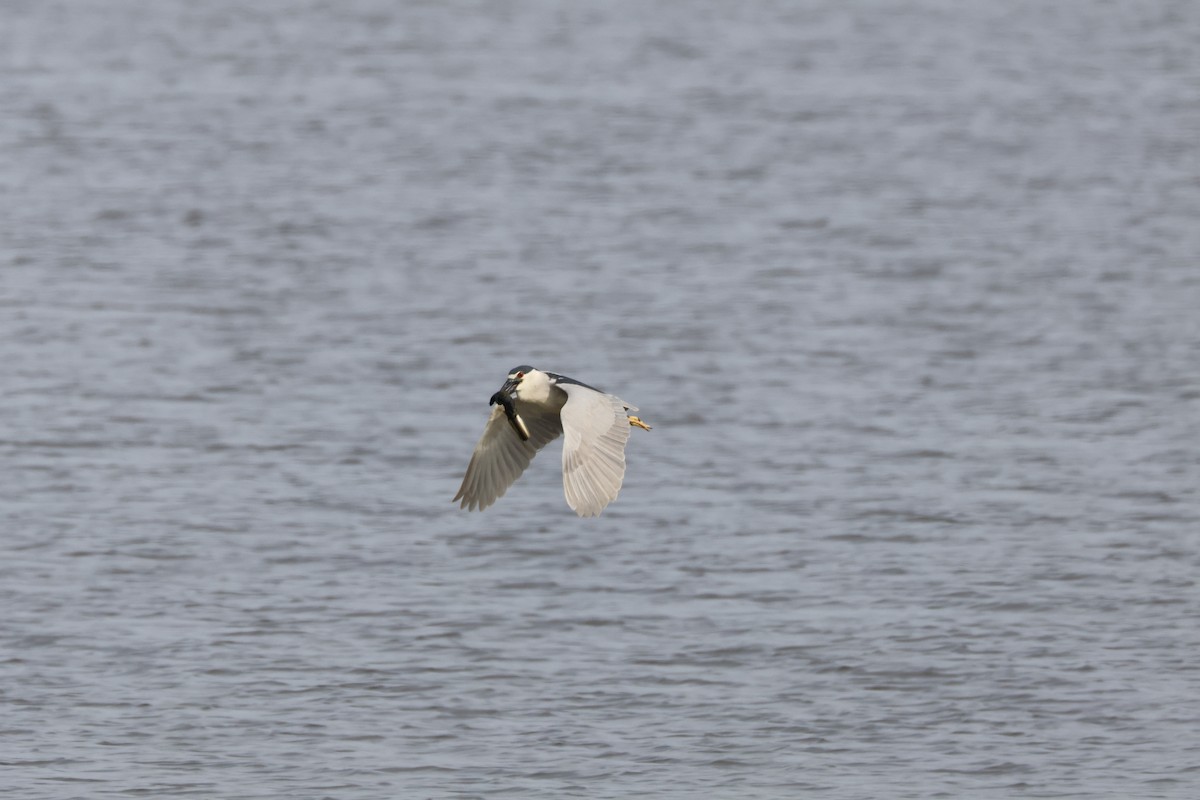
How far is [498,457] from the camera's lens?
845 cm

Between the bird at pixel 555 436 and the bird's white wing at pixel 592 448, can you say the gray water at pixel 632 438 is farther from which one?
the bird's white wing at pixel 592 448

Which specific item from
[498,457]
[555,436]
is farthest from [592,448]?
[555,436]

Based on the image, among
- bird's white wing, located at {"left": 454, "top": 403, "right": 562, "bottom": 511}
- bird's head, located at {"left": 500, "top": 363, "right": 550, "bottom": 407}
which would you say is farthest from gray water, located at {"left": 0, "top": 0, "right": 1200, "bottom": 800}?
bird's head, located at {"left": 500, "top": 363, "right": 550, "bottom": 407}

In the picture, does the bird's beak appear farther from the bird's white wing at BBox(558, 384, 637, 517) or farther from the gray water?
the gray water

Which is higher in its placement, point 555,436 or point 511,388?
point 511,388

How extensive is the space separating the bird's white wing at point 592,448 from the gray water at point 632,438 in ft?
6.17

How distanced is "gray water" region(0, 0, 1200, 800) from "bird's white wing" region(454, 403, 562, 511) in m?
1.40

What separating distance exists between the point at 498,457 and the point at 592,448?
84 centimetres

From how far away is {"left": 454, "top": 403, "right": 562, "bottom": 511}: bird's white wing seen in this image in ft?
27.4

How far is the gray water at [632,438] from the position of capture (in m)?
9.59

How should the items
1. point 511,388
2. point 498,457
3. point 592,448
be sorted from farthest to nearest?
point 498,457 → point 511,388 → point 592,448

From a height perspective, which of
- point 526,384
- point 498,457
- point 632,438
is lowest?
point 632,438

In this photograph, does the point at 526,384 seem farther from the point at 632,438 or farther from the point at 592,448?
the point at 632,438

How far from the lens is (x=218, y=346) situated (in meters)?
15.8
